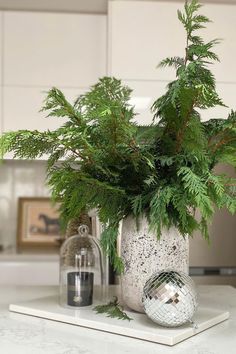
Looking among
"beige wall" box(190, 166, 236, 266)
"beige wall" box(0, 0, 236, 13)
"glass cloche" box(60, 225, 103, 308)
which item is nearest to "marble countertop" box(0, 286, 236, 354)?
"glass cloche" box(60, 225, 103, 308)

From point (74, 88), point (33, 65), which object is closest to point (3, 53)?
point (33, 65)

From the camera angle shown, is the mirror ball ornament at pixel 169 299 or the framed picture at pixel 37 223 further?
the framed picture at pixel 37 223

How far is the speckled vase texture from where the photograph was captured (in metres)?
1.08

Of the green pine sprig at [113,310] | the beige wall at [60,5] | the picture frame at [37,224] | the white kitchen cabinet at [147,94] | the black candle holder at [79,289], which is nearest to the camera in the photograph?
the green pine sprig at [113,310]

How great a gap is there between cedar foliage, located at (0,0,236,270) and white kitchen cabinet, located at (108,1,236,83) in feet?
4.91

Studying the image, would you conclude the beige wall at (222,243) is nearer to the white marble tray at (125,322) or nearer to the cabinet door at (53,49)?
the cabinet door at (53,49)

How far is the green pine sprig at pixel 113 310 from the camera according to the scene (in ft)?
3.49

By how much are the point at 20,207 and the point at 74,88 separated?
3.35 feet

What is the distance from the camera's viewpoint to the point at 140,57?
102 inches

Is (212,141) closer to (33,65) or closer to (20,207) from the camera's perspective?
(33,65)

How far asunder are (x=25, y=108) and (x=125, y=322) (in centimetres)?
192

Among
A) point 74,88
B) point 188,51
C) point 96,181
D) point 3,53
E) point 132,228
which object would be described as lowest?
point 132,228

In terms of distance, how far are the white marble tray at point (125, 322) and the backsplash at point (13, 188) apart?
2122 millimetres

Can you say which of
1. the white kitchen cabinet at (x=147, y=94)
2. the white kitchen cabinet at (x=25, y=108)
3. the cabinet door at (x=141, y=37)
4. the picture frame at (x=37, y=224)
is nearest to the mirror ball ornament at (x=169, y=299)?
the white kitchen cabinet at (x=147, y=94)
